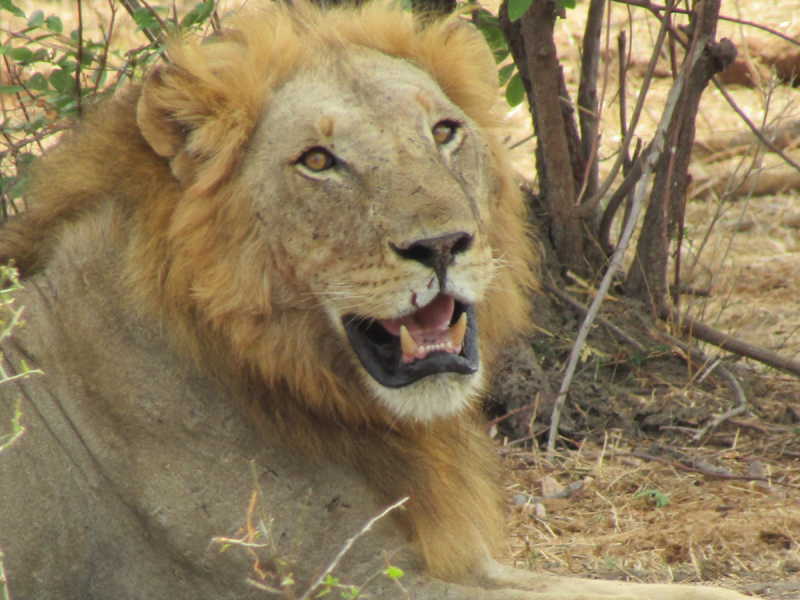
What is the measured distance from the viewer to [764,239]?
7914mm

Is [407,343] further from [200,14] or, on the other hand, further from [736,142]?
[736,142]

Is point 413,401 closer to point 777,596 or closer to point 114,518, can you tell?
point 114,518

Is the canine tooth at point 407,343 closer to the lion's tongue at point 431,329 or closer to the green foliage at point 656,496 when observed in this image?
the lion's tongue at point 431,329

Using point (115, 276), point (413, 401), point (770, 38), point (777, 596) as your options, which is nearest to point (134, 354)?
point (115, 276)

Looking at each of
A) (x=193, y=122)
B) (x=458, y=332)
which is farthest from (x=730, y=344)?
(x=193, y=122)

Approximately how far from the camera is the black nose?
2789 mm

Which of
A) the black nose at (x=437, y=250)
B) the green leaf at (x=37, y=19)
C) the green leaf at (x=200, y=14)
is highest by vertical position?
the green leaf at (x=200, y=14)

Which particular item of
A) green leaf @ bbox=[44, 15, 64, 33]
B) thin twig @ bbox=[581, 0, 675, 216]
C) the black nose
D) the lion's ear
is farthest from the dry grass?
green leaf @ bbox=[44, 15, 64, 33]

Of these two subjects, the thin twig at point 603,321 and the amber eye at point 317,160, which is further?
the thin twig at point 603,321

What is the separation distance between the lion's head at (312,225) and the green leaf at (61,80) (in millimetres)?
1941

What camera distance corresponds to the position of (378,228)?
2.90 meters

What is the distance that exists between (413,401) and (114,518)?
0.99 m

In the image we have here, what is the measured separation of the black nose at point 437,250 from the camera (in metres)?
2.79

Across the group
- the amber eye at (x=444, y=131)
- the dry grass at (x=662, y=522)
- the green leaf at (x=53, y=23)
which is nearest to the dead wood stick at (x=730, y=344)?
the dry grass at (x=662, y=522)
